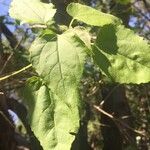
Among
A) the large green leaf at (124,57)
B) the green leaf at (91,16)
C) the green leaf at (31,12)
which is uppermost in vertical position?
the green leaf at (31,12)

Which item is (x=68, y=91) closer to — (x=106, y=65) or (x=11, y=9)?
(x=106, y=65)

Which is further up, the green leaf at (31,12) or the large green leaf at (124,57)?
the green leaf at (31,12)

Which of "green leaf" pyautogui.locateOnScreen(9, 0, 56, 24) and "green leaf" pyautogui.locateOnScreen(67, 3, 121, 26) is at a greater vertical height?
"green leaf" pyautogui.locateOnScreen(9, 0, 56, 24)

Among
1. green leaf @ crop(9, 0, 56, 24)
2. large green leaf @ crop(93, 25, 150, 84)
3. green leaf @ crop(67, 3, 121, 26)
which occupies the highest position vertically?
green leaf @ crop(9, 0, 56, 24)

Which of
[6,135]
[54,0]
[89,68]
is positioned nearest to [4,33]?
[89,68]

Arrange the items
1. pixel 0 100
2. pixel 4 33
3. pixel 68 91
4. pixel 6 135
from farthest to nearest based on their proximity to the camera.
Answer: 1. pixel 4 33
2. pixel 6 135
3. pixel 0 100
4. pixel 68 91
